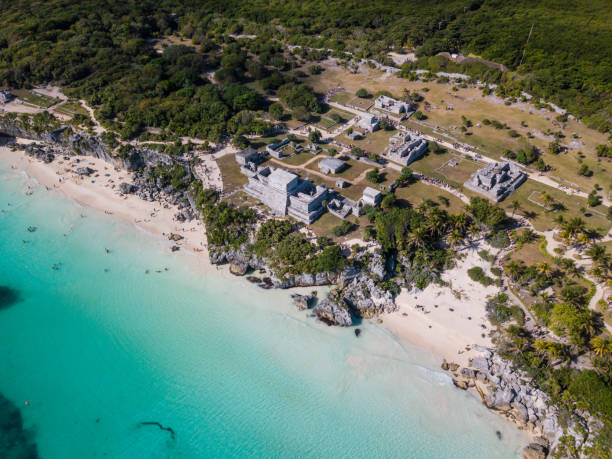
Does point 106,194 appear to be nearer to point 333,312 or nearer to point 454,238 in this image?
point 333,312

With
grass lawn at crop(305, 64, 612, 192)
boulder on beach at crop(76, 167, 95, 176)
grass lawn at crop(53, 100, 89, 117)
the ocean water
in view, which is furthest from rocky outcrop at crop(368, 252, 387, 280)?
grass lawn at crop(53, 100, 89, 117)

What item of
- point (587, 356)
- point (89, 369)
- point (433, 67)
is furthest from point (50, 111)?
point (587, 356)

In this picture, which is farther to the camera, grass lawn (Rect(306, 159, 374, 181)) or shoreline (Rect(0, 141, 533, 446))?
grass lawn (Rect(306, 159, 374, 181))

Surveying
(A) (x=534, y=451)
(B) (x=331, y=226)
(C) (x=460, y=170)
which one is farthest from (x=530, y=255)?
(B) (x=331, y=226)

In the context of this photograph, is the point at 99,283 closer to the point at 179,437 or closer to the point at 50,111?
A: the point at 179,437

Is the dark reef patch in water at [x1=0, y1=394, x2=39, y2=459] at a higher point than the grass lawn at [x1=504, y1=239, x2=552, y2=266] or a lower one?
lower

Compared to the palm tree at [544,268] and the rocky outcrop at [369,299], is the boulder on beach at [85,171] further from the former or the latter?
the palm tree at [544,268]

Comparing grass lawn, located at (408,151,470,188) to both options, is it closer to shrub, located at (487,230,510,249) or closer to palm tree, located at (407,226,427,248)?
shrub, located at (487,230,510,249)

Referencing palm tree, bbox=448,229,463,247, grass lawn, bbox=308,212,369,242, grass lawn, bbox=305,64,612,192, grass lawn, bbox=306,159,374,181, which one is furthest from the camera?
grass lawn, bbox=305,64,612,192

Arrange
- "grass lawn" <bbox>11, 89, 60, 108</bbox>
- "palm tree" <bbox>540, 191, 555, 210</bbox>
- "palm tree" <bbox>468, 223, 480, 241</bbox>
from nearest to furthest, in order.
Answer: "palm tree" <bbox>468, 223, 480, 241</bbox> → "palm tree" <bbox>540, 191, 555, 210</bbox> → "grass lawn" <bbox>11, 89, 60, 108</bbox>
